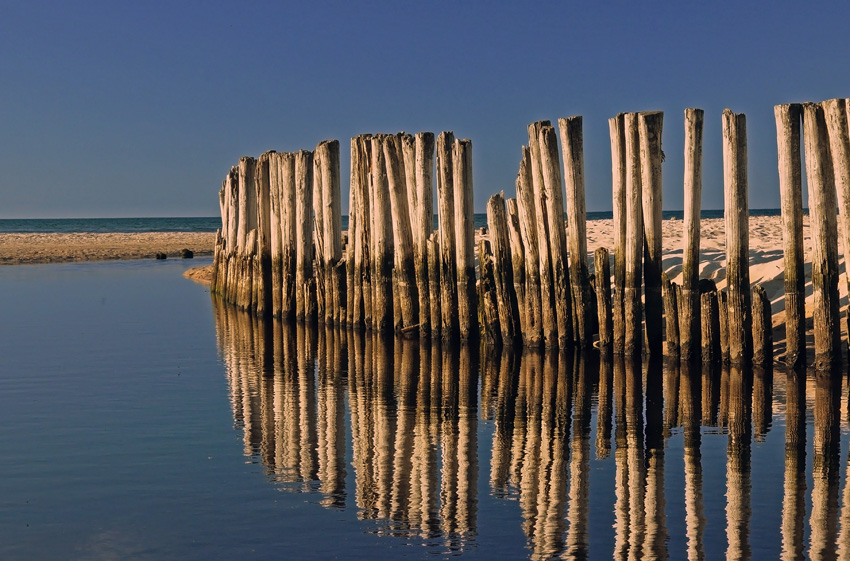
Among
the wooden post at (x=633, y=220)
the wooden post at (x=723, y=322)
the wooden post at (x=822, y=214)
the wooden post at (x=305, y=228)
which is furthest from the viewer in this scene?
the wooden post at (x=305, y=228)

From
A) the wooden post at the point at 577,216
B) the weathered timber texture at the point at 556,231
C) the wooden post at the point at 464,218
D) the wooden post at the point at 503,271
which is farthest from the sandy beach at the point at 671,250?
the wooden post at the point at 464,218

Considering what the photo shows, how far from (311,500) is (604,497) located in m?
1.94

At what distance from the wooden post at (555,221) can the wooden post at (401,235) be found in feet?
8.33

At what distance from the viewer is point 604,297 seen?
1205 centimetres

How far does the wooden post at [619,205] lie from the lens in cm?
1184

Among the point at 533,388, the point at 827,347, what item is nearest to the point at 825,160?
the point at 827,347

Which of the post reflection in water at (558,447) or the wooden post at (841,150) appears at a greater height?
the wooden post at (841,150)

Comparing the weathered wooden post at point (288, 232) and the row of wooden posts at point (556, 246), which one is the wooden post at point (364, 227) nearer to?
the row of wooden posts at point (556, 246)

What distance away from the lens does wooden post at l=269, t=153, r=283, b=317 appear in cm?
1767

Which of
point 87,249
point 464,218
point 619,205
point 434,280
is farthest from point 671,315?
point 87,249

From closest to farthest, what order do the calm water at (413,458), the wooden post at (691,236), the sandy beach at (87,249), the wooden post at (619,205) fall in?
1. the calm water at (413,458)
2. the wooden post at (691,236)
3. the wooden post at (619,205)
4. the sandy beach at (87,249)

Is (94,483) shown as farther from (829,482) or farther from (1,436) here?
(829,482)

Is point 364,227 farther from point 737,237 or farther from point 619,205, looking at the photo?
point 737,237

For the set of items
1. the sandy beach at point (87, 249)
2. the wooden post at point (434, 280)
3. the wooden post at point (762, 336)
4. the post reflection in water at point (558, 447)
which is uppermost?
the sandy beach at point (87, 249)
